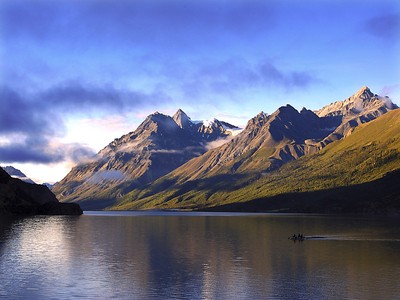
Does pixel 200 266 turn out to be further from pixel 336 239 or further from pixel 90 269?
pixel 336 239

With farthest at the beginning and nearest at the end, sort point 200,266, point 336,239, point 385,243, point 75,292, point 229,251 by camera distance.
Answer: point 336,239
point 385,243
point 229,251
point 200,266
point 75,292

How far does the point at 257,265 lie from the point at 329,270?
15.7 m

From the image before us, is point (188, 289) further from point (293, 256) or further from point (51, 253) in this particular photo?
point (51, 253)

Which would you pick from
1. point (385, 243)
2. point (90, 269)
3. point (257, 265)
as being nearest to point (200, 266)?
point (257, 265)

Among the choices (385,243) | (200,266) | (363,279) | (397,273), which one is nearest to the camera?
(363,279)

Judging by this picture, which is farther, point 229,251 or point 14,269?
point 229,251

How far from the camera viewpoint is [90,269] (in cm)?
10175

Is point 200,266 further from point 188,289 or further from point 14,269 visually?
point 14,269

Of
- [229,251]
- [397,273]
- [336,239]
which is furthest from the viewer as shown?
[336,239]

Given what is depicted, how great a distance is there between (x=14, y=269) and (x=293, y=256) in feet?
213

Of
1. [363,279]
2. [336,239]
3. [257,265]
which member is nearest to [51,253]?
[257,265]

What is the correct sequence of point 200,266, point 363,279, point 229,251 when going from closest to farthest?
point 363,279 → point 200,266 → point 229,251

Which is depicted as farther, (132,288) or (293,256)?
(293,256)

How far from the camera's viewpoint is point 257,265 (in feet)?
357
